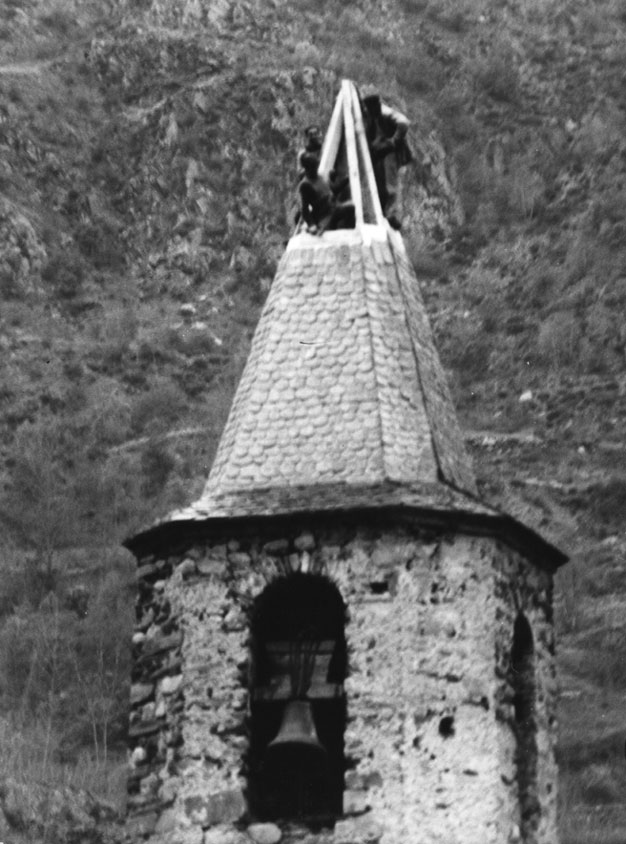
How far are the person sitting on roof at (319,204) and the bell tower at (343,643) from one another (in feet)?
5.05

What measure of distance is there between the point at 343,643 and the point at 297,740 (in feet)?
2.41

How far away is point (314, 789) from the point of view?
16.5 m

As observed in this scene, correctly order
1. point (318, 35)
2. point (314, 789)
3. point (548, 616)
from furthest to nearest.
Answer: point (318, 35), point (548, 616), point (314, 789)

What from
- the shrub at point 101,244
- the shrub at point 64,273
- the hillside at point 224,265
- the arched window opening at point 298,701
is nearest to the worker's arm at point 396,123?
the arched window opening at point 298,701

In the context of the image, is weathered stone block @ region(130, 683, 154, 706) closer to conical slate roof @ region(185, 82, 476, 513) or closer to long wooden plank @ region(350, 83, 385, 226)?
conical slate roof @ region(185, 82, 476, 513)

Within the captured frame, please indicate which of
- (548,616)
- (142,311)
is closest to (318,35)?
(142,311)

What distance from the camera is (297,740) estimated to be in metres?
16.4

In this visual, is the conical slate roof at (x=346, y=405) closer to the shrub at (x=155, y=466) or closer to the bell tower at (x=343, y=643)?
the bell tower at (x=343, y=643)

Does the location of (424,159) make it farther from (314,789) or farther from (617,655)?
(314,789)

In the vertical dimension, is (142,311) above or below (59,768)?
above

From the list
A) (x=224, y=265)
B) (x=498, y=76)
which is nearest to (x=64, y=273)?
(x=224, y=265)

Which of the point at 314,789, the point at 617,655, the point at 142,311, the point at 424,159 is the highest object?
the point at 424,159

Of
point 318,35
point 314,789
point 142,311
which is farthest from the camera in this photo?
point 318,35

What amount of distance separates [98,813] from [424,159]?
65.4 feet
